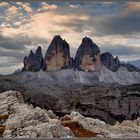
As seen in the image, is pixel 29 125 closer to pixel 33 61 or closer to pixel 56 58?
pixel 33 61

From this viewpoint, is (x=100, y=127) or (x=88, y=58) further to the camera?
(x=88, y=58)

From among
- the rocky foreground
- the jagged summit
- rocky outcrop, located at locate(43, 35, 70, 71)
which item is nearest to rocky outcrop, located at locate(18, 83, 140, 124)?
the rocky foreground

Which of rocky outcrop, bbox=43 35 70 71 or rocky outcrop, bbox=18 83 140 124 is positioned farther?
rocky outcrop, bbox=43 35 70 71

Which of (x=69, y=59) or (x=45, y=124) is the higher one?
(x=69, y=59)

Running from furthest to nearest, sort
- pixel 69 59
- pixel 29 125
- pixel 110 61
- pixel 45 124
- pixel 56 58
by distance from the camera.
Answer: pixel 56 58
pixel 69 59
pixel 110 61
pixel 29 125
pixel 45 124

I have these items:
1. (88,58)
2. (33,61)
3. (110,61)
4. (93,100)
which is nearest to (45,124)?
(33,61)

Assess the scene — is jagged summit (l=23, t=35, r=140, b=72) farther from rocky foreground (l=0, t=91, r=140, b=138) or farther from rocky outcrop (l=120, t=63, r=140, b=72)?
rocky foreground (l=0, t=91, r=140, b=138)
